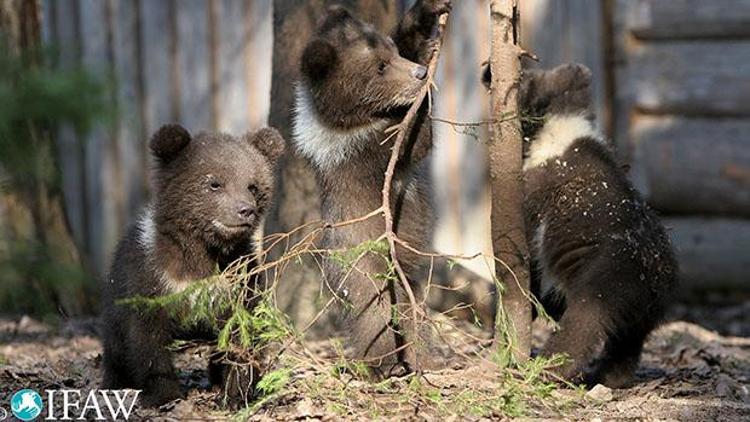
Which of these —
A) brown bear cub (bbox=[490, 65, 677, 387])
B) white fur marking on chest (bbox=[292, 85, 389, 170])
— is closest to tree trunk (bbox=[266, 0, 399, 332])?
white fur marking on chest (bbox=[292, 85, 389, 170])

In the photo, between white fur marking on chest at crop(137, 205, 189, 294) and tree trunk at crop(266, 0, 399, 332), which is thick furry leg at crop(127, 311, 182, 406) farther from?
tree trunk at crop(266, 0, 399, 332)

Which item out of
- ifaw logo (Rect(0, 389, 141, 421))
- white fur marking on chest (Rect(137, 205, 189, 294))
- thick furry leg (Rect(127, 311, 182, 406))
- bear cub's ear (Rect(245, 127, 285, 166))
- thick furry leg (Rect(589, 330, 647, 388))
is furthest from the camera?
thick furry leg (Rect(589, 330, 647, 388))

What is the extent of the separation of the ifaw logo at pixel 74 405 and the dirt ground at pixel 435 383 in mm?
92

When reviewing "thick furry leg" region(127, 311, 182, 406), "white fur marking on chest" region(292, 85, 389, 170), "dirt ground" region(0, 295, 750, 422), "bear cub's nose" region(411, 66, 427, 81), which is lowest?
"dirt ground" region(0, 295, 750, 422)

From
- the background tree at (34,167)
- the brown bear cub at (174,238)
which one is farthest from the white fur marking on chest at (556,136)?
the background tree at (34,167)

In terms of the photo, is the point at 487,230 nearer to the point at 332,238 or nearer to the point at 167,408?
the point at 332,238

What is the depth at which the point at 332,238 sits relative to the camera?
675cm

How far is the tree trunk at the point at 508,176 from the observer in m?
6.39

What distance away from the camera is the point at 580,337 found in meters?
6.61

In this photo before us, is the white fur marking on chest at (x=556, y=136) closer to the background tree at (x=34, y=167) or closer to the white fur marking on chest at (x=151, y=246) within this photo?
the white fur marking on chest at (x=151, y=246)

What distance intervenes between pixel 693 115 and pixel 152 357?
707 centimetres

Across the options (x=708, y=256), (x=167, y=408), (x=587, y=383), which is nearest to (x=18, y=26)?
(x=167, y=408)

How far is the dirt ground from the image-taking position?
5.72 metres

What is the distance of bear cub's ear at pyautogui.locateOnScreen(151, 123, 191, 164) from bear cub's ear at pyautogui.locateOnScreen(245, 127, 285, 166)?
1.29ft
